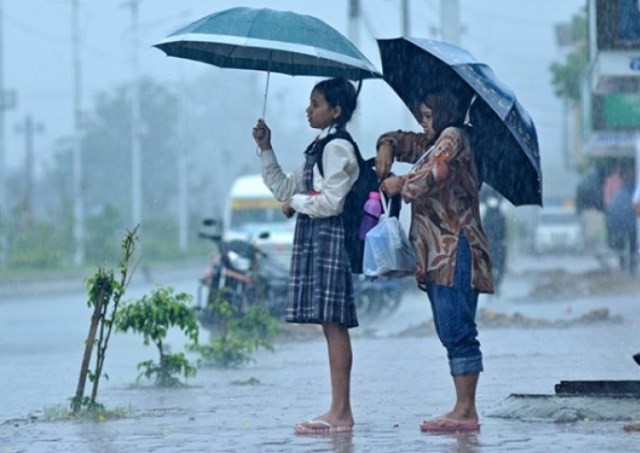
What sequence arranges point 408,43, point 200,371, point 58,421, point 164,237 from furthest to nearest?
point 164,237 < point 200,371 < point 58,421 < point 408,43

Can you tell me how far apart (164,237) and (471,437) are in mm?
60058

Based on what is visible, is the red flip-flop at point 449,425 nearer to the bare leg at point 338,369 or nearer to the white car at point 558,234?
the bare leg at point 338,369

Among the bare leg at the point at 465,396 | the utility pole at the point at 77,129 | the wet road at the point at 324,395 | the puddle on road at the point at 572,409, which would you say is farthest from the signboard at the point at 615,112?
the bare leg at the point at 465,396

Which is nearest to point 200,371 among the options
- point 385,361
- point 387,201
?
point 385,361

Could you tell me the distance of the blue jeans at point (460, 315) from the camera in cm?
775

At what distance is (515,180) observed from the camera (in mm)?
8250

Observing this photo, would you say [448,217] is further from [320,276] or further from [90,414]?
[90,414]

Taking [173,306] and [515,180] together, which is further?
[173,306]

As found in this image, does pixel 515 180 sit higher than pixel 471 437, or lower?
higher

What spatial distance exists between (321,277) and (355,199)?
42 centimetres

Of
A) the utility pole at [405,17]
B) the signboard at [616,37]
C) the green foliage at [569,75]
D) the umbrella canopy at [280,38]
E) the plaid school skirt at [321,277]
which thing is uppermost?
the utility pole at [405,17]

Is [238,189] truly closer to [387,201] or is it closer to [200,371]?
[200,371]

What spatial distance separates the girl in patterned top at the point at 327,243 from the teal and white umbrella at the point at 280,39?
185 mm

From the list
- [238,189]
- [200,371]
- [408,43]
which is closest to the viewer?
[408,43]
